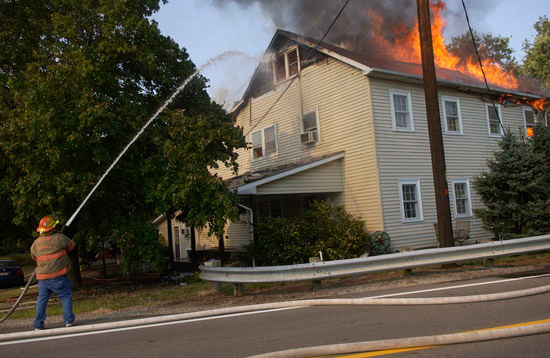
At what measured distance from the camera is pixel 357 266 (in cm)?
984

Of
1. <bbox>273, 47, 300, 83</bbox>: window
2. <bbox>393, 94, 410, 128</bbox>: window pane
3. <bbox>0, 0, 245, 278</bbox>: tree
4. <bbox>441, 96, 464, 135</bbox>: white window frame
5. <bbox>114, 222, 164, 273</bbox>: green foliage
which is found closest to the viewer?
<bbox>0, 0, 245, 278</bbox>: tree

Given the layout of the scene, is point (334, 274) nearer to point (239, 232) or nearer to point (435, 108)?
point (435, 108)

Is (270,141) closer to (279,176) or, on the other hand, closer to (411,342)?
(279,176)

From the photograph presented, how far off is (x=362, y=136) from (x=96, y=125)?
9.96m

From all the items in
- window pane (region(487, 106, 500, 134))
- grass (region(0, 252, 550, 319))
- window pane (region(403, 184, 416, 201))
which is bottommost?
grass (region(0, 252, 550, 319))

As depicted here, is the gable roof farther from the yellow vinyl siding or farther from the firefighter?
the firefighter

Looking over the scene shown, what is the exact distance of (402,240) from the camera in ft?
57.1

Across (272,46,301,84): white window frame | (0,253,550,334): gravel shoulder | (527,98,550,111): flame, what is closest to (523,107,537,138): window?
(527,98,550,111): flame

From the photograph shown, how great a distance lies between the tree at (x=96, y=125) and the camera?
1098cm

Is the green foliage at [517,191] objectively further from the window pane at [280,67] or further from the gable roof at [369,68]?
the window pane at [280,67]

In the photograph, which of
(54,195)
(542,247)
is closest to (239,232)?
(54,195)

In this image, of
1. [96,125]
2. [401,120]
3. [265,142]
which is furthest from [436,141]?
[265,142]

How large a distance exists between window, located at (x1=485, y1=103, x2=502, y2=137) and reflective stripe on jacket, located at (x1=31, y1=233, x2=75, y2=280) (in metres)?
18.9

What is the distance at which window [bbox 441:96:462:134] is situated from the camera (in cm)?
1941
